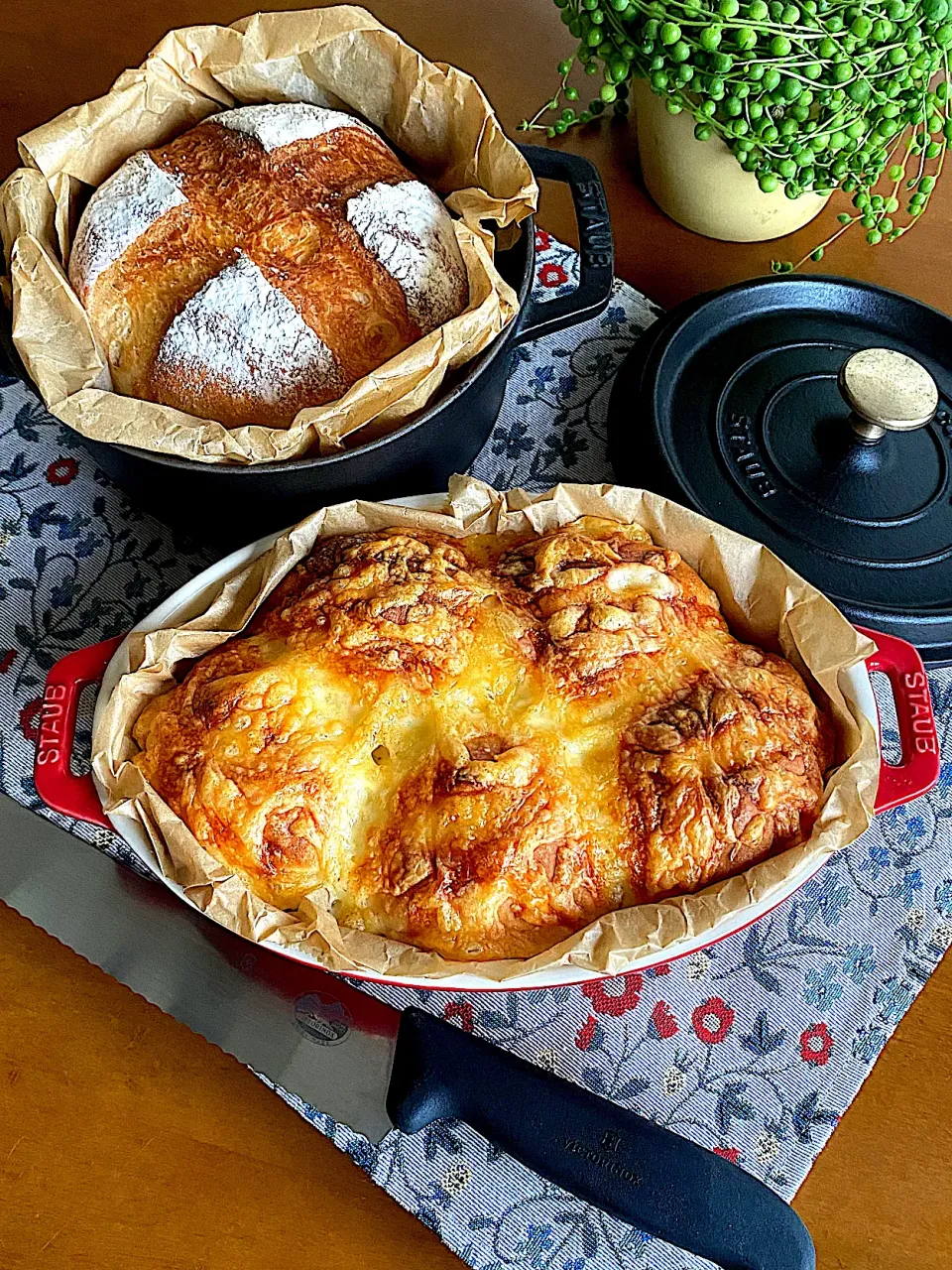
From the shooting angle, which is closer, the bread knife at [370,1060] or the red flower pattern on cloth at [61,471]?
the bread knife at [370,1060]

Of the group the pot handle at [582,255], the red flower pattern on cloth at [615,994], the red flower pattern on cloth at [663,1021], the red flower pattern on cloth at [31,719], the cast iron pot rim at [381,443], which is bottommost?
the red flower pattern on cloth at [663,1021]

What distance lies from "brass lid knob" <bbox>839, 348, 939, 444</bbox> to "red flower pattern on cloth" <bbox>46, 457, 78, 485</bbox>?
3.26 ft

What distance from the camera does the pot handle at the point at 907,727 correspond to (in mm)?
998

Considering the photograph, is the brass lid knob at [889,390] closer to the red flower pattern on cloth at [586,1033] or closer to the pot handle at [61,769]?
the red flower pattern on cloth at [586,1033]

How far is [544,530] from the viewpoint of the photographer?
114 cm

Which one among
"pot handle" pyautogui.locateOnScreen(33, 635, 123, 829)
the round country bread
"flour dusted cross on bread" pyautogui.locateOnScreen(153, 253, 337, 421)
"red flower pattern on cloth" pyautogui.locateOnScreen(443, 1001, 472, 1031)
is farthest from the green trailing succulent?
"red flower pattern on cloth" pyautogui.locateOnScreen(443, 1001, 472, 1031)

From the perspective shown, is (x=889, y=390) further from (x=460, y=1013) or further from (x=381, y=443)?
(x=460, y=1013)

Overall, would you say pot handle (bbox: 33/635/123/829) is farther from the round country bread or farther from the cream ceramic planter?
the cream ceramic planter

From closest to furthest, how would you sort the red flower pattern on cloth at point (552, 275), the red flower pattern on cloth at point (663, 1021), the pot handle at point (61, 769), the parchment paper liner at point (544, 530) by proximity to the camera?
the parchment paper liner at point (544, 530) < the pot handle at point (61, 769) < the red flower pattern on cloth at point (663, 1021) < the red flower pattern on cloth at point (552, 275)

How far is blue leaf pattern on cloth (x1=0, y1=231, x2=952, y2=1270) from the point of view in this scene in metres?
1.01

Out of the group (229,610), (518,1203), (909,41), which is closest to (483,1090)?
(518,1203)

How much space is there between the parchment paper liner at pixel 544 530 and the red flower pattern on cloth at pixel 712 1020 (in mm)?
256

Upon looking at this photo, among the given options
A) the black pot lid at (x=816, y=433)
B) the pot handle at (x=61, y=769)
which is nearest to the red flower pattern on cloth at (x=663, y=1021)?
the black pot lid at (x=816, y=433)

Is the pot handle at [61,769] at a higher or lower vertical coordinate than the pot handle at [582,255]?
lower
